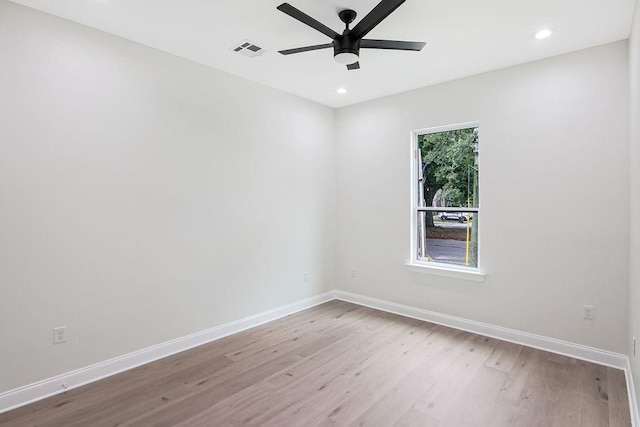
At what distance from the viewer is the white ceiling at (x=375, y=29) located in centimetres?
234

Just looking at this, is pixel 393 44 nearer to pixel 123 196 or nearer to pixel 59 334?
pixel 123 196

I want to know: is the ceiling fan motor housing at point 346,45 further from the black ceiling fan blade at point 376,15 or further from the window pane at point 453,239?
the window pane at point 453,239

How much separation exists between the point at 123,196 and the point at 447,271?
3.34 m

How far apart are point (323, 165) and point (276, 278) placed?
1.69m

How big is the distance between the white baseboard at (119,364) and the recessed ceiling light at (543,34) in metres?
3.72

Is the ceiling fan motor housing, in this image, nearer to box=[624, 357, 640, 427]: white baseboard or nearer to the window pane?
the window pane

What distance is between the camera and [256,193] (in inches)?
152

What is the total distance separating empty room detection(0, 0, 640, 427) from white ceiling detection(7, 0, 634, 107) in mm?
23

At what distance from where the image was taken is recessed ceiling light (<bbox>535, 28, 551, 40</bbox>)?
104 inches

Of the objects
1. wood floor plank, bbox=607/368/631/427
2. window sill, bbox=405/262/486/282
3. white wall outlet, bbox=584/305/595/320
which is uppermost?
window sill, bbox=405/262/486/282

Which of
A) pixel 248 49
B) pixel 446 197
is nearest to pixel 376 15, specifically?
pixel 248 49

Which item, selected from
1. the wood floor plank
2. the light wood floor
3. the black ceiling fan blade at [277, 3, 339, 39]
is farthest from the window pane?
the black ceiling fan blade at [277, 3, 339, 39]

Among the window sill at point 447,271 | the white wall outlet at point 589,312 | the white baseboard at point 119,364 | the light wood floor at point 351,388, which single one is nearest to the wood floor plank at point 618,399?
the light wood floor at point 351,388

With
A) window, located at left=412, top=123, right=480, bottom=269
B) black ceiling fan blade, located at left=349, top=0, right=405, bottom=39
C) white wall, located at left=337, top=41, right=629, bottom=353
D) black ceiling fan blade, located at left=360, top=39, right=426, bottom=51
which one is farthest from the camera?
window, located at left=412, top=123, right=480, bottom=269
